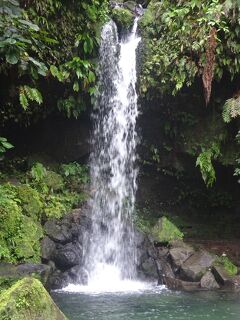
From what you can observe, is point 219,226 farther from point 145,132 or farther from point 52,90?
point 52,90

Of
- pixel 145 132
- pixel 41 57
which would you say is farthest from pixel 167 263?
pixel 41 57

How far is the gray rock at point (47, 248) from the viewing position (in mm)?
8336

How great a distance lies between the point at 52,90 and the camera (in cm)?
1023

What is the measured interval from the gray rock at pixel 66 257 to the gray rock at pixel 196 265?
215 centimetres

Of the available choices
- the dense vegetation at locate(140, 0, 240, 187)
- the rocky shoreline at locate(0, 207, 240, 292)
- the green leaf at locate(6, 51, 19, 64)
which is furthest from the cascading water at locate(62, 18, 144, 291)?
the green leaf at locate(6, 51, 19, 64)

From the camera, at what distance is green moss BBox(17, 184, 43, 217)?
8828mm

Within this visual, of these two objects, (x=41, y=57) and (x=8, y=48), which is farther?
(x=41, y=57)

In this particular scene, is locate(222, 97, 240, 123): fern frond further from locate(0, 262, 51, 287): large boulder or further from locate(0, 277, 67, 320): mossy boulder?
locate(0, 277, 67, 320): mossy boulder

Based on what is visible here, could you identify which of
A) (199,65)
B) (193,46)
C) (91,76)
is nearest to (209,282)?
(199,65)

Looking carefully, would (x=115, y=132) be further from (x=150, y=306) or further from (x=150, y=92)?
(x=150, y=306)

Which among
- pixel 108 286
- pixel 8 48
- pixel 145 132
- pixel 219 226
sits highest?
pixel 145 132

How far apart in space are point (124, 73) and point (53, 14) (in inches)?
93.7

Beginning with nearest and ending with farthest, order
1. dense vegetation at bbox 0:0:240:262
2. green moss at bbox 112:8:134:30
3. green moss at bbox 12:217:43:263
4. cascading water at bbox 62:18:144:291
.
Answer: green moss at bbox 12:217:43:263, dense vegetation at bbox 0:0:240:262, cascading water at bbox 62:18:144:291, green moss at bbox 112:8:134:30

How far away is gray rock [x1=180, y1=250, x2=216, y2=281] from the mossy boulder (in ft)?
15.5
